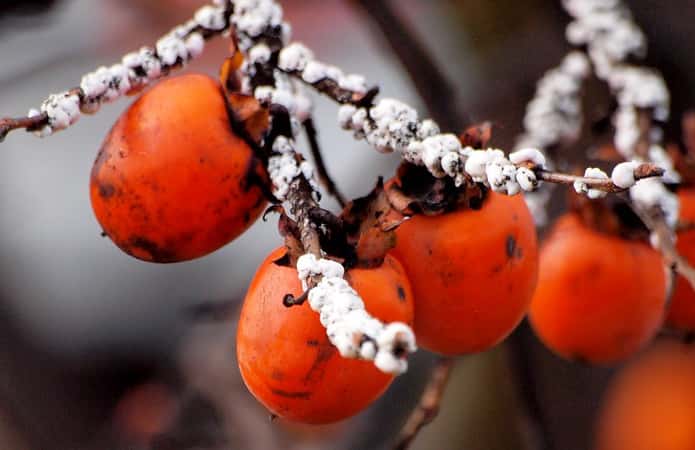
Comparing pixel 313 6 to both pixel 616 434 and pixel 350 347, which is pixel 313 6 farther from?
pixel 350 347

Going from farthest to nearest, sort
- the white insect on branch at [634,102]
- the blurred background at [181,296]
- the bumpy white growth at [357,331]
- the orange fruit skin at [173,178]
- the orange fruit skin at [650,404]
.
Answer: the orange fruit skin at [650,404], the blurred background at [181,296], the white insect on branch at [634,102], the orange fruit skin at [173,178], the bumpy white growth at [357,331]

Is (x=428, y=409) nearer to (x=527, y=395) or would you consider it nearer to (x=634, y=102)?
(x=527, y=395)

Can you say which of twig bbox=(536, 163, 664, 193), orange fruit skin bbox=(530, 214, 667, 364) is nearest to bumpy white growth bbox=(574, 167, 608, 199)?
twig bbox=(536, 163, 664, 193)

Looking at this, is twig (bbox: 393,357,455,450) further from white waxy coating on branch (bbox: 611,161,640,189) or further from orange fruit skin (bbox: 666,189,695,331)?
white waxy coating on branch (bbox: 611,161,640,189)

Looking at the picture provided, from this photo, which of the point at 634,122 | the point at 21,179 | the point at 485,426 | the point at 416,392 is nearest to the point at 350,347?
the point at 634,122

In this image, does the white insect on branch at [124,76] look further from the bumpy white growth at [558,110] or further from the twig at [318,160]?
the bumpy white growth at [558,110]

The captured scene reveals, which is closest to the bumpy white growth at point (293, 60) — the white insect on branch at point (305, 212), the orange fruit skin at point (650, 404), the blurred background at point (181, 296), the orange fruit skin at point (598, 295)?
the white insect on branch at point (305, 212)
